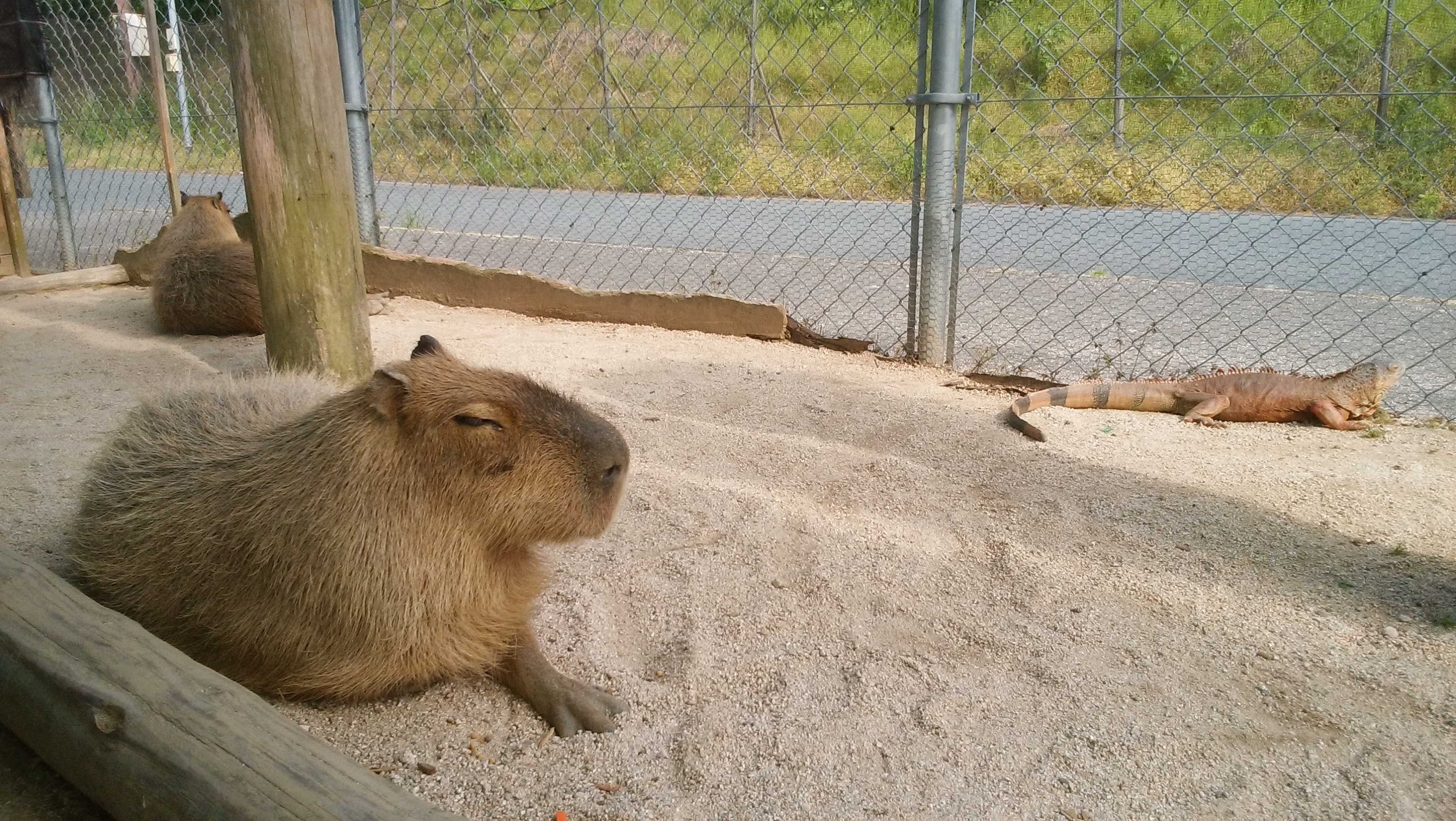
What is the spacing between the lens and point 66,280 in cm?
679

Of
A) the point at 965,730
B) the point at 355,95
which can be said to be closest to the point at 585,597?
the point at 965,730

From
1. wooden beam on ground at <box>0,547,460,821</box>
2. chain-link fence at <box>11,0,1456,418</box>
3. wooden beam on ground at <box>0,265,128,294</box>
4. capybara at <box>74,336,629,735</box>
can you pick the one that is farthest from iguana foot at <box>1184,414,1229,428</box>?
wooden beam on ground at <box>0,265,128,294</box>

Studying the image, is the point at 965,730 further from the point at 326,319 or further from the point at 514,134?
the point at 514,134

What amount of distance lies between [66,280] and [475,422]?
6236 millimetres

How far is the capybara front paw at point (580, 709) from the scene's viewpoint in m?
2.23

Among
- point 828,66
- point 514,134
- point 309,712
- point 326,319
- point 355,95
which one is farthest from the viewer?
point 514,134

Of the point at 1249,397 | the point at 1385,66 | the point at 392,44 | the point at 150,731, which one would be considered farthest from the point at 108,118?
the point at 1385,66

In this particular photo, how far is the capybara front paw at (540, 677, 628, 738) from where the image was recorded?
2.23 metres

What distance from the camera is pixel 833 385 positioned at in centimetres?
454

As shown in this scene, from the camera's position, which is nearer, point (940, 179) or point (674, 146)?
point (940, 179)

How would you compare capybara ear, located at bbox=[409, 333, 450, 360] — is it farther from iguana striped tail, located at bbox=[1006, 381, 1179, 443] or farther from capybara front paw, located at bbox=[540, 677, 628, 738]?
iguana striped tail, located at bbox=[1006, 381, 1179, 443]

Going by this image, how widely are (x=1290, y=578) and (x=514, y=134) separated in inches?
304

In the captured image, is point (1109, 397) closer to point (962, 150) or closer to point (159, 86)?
point (962, 150)

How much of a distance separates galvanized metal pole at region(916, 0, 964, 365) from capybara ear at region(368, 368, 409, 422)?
10.00 ft
